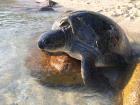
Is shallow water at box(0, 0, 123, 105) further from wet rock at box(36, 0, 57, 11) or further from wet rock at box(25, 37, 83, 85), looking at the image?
wet rock at box(36, 0, 57, 11)

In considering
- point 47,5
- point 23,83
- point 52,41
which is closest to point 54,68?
point 52,41

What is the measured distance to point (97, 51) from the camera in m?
5.08

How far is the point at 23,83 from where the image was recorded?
4.82m

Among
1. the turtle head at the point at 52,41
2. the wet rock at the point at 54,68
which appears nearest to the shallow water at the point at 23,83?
the wet rock at the point at 54,68

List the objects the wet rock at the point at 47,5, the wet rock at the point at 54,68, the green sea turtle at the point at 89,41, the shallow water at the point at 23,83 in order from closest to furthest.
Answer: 1. the shallow water at the point at 23,83
2. the wet rock at the point at 54,68
3. the green sea turtle at the point at 89,41
4. the wet rock at the point at 47,5

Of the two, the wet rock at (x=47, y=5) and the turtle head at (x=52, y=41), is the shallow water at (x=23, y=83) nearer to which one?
the turtle head at (x=52, y=41)

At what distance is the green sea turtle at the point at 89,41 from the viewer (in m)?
5.08

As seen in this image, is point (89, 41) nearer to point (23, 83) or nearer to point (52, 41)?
point (52, 41)

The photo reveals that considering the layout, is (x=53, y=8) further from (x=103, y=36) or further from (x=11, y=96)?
(x=11, y=96)

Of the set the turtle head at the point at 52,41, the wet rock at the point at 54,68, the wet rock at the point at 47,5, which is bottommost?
the wet rock at the point at 47,5

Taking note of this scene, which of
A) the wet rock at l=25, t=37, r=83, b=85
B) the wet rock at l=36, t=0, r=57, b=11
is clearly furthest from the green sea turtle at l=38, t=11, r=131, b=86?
the wet rock at l=36, t=0, r=57, b=11

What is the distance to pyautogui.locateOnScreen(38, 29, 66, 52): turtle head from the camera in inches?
201

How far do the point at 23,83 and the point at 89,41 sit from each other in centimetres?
111

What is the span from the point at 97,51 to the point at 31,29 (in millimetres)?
2803
